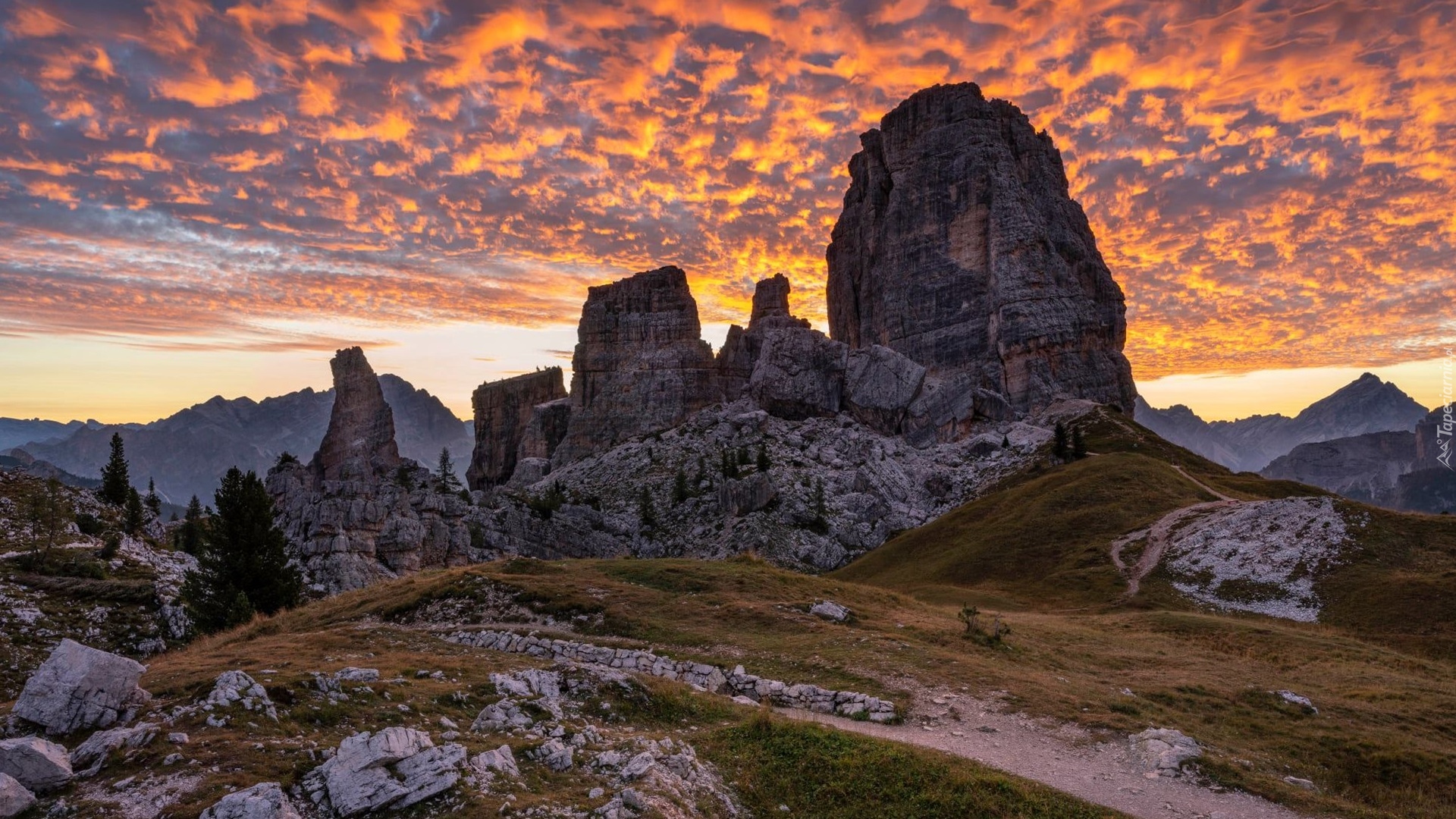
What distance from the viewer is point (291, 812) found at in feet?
41.6

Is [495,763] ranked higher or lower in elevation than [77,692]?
lower

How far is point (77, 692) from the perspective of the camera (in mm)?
15547

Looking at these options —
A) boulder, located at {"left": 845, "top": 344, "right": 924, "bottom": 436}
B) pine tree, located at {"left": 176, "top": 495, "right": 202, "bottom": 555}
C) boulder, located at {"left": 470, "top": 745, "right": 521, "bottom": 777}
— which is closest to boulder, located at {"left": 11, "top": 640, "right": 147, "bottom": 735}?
boulder, located at {"left": 470, "top": 745, "right": 521, "bottom": 777}

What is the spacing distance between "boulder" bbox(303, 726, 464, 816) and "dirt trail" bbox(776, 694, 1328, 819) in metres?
12.5

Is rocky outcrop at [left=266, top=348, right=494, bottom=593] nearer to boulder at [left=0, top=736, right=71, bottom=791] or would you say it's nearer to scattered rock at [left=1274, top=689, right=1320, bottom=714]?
boulder at [left=0, top=736, right=71, bottom=791]

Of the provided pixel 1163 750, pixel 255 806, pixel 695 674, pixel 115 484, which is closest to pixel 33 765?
pixel 255 806

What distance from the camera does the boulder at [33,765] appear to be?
12.7m

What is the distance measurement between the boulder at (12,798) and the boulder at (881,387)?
167 meters

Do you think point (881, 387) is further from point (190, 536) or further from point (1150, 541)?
point (190, 536)

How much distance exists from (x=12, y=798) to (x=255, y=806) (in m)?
4.09

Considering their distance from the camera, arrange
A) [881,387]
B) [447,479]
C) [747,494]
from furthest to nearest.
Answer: [881,387]
[447,479]
[747,494]

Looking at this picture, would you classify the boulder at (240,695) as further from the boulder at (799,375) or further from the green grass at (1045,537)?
the boulder at (799,375)

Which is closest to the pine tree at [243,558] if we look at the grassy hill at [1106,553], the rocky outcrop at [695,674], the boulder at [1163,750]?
the rocky outcrop at [695,674]

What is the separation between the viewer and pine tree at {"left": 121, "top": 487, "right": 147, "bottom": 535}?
63875 mm
